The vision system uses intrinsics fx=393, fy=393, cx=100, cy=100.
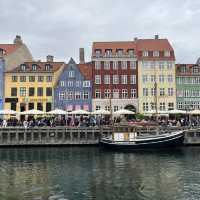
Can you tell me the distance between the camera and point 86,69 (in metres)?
72.6

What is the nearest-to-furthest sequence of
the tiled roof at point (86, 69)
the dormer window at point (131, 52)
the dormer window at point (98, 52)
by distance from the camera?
the tiled roof at point (86, 69) → the dormer window at point (98, 52) → the dormer window at point (131, 52)

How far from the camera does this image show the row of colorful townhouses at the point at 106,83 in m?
69.8

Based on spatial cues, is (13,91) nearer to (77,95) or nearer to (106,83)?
(77,95)

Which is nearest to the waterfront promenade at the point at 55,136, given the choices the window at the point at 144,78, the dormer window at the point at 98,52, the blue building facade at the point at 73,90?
the blue building facade at the point at 73,90

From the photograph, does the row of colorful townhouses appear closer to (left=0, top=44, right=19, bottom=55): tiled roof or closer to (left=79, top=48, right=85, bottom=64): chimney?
(left=0, top=44, right=19, bottom=55): tiled roof

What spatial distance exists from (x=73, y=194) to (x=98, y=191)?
1.55 meters

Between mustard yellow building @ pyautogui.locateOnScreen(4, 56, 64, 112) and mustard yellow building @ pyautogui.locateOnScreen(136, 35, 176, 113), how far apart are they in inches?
626

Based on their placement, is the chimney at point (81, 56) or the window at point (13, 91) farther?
the chimney at point (81, 56)

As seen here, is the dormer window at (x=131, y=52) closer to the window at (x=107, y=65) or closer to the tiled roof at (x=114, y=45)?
the tiled roof at (x=114, y=45)

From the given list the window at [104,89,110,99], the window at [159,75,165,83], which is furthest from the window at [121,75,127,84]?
the window at [159,75,165,83]

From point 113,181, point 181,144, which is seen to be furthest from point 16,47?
point 113,181

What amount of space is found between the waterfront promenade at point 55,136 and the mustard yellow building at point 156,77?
21.7 meters

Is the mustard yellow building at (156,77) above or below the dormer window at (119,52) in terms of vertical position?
below

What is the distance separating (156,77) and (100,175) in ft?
149
